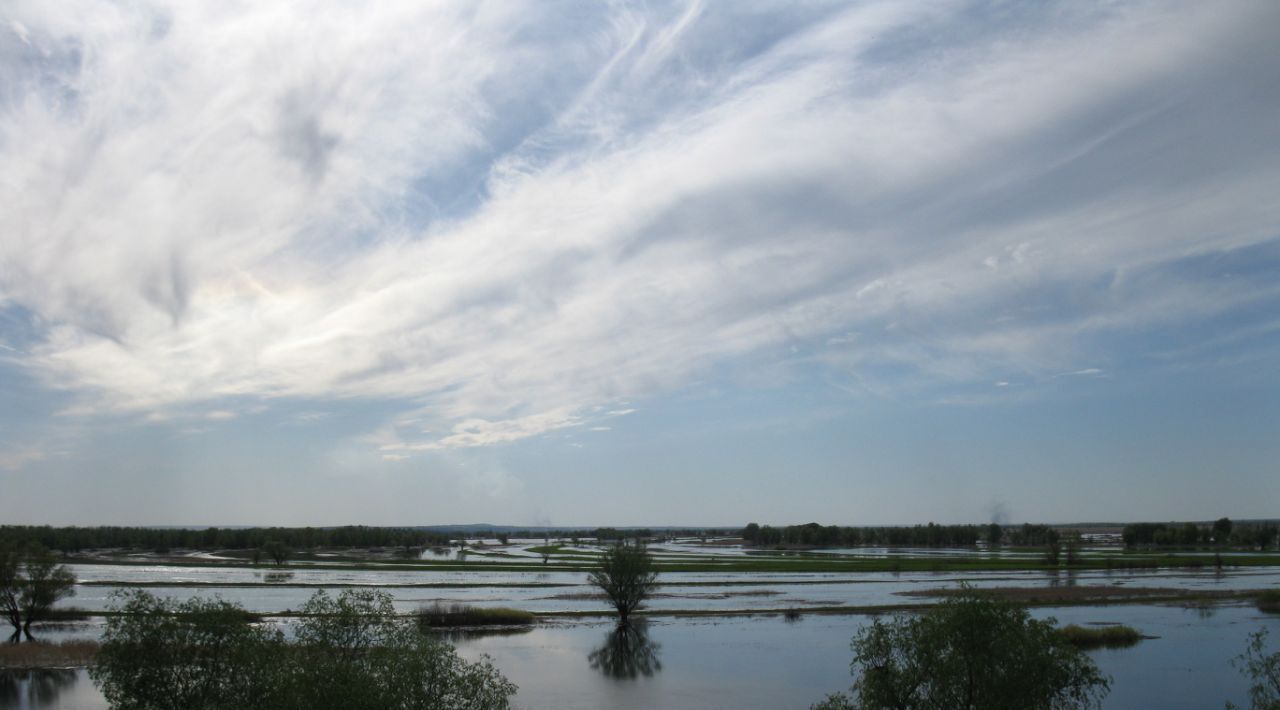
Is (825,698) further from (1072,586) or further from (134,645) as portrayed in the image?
(1072,586)

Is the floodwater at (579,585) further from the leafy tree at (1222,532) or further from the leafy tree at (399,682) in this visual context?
the leafy tree at (1222,532)

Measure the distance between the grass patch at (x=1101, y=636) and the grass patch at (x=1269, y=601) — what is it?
2006cm

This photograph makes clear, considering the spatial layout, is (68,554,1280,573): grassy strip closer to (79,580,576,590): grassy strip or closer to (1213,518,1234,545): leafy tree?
(79,580,576,590): grassy strip

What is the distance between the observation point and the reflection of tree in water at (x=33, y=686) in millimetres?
35812

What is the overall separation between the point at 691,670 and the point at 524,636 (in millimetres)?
14502

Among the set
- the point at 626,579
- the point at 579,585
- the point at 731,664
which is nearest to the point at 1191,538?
the point at 579,585

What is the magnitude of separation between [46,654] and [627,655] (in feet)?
97.4

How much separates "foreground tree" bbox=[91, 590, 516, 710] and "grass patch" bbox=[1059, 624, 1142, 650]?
3662cm

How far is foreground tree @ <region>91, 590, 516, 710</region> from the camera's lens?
68.8 feet

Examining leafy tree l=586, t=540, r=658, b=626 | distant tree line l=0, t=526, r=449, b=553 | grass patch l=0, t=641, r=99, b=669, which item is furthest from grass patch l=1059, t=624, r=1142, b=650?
distant tree line l=0, t=526, r=449, b=553

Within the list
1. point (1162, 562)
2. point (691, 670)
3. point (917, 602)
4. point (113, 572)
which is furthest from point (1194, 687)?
point (113, 572)

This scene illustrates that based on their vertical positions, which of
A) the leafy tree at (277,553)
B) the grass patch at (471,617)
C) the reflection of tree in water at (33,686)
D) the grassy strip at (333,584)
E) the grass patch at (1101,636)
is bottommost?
the leafy tree at (277,553)

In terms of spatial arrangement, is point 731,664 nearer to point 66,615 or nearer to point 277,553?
point 66,615

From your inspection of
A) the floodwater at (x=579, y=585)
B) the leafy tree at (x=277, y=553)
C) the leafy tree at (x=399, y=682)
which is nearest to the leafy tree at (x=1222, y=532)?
the floodwater at (x=579, y=585)
